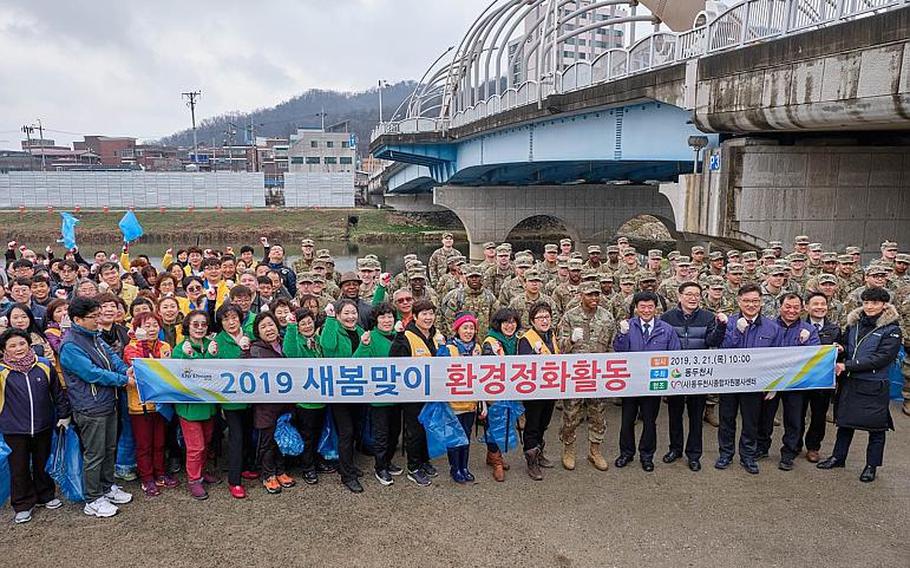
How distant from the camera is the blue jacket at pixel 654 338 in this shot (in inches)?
229

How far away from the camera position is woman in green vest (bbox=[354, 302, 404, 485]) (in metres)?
5.54

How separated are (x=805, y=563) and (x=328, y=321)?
4.24 metres

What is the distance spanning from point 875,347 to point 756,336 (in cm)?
95

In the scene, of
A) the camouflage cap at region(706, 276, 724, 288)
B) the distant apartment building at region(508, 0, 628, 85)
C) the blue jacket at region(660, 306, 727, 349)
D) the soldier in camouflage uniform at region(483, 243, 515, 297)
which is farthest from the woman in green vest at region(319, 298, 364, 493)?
the distant apartment building at region(508, 0, 628, 85)

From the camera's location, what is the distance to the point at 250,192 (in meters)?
52.2

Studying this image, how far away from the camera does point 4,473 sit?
4879 mm

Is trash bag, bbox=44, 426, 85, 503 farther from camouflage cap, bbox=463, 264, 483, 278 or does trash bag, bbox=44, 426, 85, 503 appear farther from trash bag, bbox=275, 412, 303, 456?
camouflage cap, bbox=463, 264, 483, 278

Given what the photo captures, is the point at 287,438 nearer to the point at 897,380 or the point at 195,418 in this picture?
the point at 195,418

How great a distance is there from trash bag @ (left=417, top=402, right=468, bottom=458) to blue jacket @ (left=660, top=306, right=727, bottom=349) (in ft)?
7.61

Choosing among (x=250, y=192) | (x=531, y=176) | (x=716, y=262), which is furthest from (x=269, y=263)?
(x=250, y=192)

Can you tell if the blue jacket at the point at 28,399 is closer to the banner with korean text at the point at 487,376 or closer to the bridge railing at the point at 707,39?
the banner with korean text at the point at 487,376

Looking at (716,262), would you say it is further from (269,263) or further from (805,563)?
(269,263)

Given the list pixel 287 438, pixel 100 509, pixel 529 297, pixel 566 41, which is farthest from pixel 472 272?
pixel 566 41

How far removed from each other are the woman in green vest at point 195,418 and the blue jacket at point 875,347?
575cm
